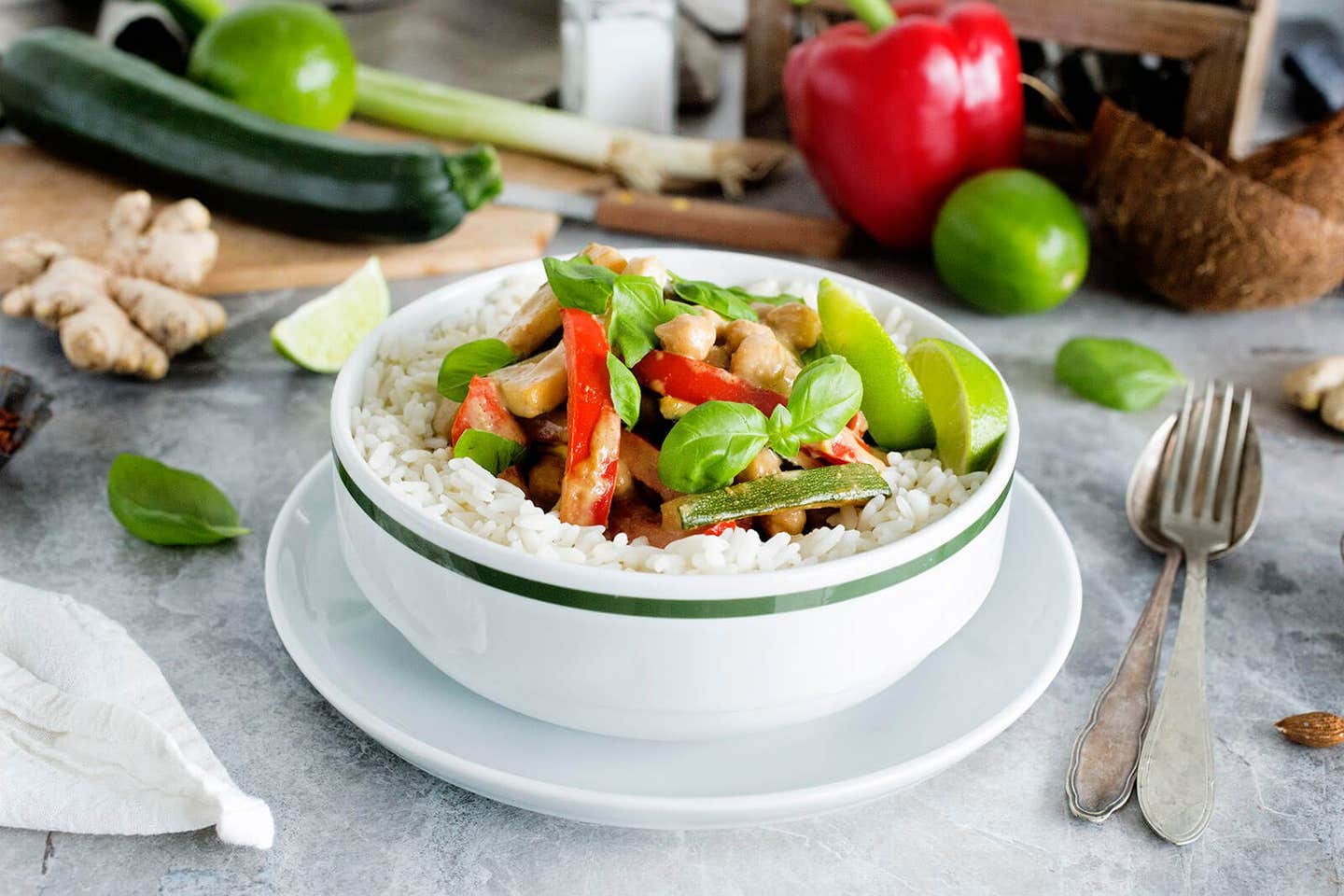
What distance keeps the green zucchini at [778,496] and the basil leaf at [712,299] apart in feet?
0.77

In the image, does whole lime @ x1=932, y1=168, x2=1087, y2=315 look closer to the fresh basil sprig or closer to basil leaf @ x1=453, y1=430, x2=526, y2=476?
the fresh basil sprig

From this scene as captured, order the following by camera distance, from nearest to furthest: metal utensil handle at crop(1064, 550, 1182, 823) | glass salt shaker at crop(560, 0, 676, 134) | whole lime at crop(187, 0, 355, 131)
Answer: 1. metal utensil handle at crop(1064, 550, 1182, 823)
2. whole lime at crop(187, 0, 355, 131)
3. glass salt shaker at crop(560, 0, 676, 134)

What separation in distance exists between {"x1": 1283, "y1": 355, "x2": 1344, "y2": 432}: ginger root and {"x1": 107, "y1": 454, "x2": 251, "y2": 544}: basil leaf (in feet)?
5.98

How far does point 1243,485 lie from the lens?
197cm

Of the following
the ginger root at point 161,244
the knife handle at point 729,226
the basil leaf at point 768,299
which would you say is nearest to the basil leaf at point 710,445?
the basil leaf at point 768,299

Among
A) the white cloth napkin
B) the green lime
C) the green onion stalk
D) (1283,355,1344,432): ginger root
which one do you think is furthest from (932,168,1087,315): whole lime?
the white cloth napkin

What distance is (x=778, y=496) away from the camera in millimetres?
1393

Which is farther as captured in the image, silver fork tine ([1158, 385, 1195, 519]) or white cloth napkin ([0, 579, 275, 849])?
silver fork tine ([1158, 385, 1195, 519])

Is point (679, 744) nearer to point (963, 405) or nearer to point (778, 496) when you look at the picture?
point (778, 496)

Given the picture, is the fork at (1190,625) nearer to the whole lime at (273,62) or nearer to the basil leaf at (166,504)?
the basil leaf at (166,504)

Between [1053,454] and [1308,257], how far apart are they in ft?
2.42

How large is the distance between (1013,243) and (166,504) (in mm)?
1609

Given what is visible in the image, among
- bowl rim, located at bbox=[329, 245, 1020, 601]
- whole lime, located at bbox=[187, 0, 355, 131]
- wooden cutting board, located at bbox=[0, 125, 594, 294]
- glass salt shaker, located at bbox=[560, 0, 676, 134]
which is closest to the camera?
bowl rim, located at bbox=[329, 245, 1020, 601]

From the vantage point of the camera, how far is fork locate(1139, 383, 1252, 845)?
140 cm
